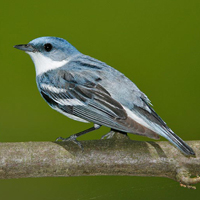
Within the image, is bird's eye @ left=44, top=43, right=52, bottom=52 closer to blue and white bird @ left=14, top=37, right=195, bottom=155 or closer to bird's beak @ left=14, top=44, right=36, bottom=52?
blue and white bird @ left=14, top=37, right=195, bottom=155

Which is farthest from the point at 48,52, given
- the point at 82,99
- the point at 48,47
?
the point at 82,99

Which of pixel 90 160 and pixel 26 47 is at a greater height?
pixel 26 47

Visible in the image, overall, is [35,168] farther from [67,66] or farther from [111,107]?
Answer: [67,66]

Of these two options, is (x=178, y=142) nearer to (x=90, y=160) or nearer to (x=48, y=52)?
(x=90, y=160)

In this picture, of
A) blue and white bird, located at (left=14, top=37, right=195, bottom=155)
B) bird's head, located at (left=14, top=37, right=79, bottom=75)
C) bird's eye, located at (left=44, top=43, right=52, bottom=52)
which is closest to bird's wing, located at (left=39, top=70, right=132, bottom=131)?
blue and white bird, located at (left=14, top=37, right=195, bottom=155)

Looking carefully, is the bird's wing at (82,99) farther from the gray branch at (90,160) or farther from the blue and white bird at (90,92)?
the gray branch at (90,160)

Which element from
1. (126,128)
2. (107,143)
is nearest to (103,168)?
(107,143)

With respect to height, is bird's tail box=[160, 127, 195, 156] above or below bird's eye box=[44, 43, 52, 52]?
below
